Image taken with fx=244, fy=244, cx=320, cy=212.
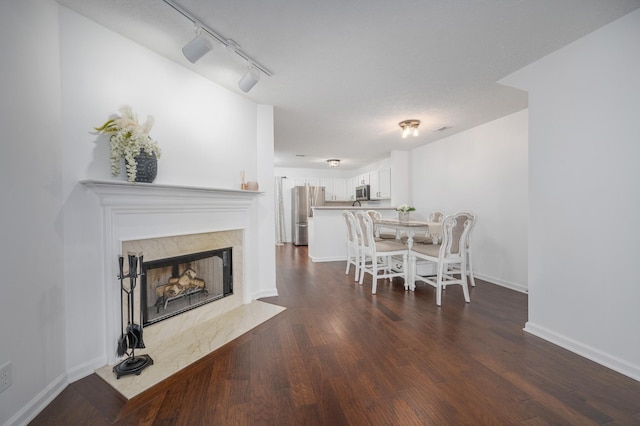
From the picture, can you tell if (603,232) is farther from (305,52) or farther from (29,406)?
(29,406)

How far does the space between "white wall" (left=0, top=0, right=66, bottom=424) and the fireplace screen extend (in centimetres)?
59

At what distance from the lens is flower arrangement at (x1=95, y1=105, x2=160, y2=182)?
1720mm

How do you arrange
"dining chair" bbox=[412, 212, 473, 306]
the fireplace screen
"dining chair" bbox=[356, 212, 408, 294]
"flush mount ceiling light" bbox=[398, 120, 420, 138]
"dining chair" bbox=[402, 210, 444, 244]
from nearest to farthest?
the fireplace screen, "dining chair" bbox=[412, 212, 473, 306], "dining chair" bbox=[356, 212, 408, 294], "flush mount ceiling light" bbox=[398, 120, 420, 138], "dining chair" bbox=[402, 210, 444, 244]

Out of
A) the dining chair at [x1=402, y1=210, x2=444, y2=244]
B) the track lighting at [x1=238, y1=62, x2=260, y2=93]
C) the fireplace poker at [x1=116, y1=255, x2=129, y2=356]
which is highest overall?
the track lighting at [x1=238, y1=62, x2=260, y2=93]

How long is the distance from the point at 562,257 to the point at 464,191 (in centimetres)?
235

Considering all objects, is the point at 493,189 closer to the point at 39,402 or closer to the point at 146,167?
the point at 146,167

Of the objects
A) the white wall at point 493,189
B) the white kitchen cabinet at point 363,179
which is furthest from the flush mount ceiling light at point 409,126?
the white kitchen cabinet at point 363,179

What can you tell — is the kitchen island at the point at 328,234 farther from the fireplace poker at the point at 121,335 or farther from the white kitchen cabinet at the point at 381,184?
the fireplace poker at the point at 121,335

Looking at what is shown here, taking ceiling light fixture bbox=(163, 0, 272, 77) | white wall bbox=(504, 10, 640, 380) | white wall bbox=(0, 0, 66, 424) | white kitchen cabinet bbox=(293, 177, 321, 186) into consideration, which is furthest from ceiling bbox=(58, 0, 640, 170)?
white kitchen cabinet bbox=(293, 177, 321, 186)

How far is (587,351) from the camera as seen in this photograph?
1.86 metres

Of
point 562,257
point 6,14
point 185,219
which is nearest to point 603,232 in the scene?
point 562,257

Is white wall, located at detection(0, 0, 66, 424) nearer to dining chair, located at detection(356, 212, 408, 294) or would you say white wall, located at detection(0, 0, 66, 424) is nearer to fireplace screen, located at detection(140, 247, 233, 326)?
fireplace screen, located at detection(140, 247, 233, 326)

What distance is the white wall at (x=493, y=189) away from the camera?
337 centimetres

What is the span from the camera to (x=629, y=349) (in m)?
1.66
